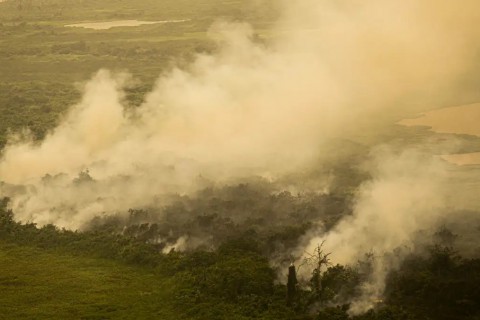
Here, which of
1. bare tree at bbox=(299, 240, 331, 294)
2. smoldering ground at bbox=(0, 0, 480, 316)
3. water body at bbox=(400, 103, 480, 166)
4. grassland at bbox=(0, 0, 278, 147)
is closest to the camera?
bare tree at bbox=(299, 240, 331, 294)

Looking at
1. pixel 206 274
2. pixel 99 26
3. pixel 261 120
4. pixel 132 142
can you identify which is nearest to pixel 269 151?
pixel 261 120

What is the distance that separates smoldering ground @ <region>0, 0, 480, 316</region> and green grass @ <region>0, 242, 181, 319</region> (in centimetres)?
568

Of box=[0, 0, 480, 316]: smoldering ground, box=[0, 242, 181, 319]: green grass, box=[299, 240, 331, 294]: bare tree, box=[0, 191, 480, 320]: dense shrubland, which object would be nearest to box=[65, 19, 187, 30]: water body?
box=[0, 0, 480, 316]: smoldering ground

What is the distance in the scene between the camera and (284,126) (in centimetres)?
6300

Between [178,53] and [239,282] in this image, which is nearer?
[239,282]

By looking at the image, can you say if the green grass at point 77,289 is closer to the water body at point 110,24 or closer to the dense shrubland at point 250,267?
the dense shrubland at point 250,267

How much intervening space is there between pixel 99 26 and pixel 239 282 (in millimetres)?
113807

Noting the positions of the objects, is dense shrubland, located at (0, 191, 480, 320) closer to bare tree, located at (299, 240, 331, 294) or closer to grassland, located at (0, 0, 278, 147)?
bare tree, located at (299, 240, 331, 294)

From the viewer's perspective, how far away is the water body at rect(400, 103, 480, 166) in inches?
2480

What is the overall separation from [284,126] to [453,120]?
17324mm

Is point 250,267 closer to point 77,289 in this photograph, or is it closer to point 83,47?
point 77,289

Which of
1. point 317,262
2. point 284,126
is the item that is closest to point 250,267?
point 317,262

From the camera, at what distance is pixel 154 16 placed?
148m

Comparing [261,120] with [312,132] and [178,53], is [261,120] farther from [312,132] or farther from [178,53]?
[178,53]
